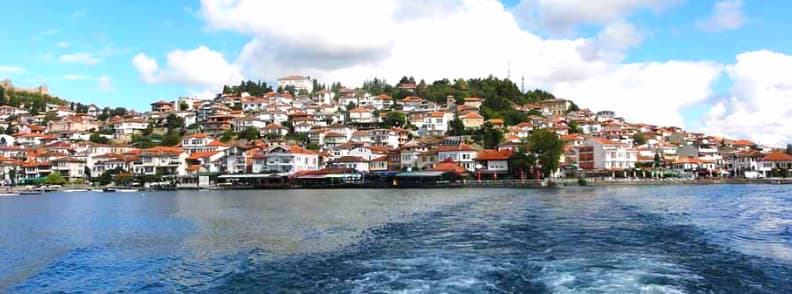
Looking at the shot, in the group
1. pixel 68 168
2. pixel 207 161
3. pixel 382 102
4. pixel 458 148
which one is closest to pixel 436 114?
pixel 382 102

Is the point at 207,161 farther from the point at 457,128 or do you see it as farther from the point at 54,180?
the point at 457,128

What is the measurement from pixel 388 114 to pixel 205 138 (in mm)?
28119

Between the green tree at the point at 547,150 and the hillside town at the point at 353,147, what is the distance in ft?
0.39

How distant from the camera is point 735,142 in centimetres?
10306

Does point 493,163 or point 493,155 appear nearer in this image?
point 493,163

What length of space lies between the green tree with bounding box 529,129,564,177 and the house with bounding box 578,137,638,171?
11.9m

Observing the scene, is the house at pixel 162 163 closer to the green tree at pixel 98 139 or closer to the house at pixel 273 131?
the house at pixel 273 131

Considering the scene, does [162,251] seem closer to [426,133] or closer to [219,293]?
[219,293]

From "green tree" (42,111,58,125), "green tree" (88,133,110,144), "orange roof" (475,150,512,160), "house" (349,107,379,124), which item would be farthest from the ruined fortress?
"orange roof" (475,150,512,160)

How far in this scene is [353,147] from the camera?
77688 millimetres

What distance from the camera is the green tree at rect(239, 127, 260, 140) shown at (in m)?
89.6

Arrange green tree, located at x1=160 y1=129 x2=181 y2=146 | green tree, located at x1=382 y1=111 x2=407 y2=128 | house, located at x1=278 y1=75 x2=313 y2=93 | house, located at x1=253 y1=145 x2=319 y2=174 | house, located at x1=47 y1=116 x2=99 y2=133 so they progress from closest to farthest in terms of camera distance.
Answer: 1. house, located at x1=253 y1=145 x2=319 y2=174
2. green tree, located at x1=160 y1=129 x2=181 y2=146
3. green tree, located at x1=382 y1=111 x2=407 y2=128
4. house, located at x1=47 y1=116 x2=99 y2=133
5. house, located at x1=278 y1=75 x2=313 y2=93

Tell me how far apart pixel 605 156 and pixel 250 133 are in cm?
4976

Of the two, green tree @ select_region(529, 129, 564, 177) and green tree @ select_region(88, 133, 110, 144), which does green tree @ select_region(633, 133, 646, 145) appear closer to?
green tree @ select_region(529, 129, 564, 177)
